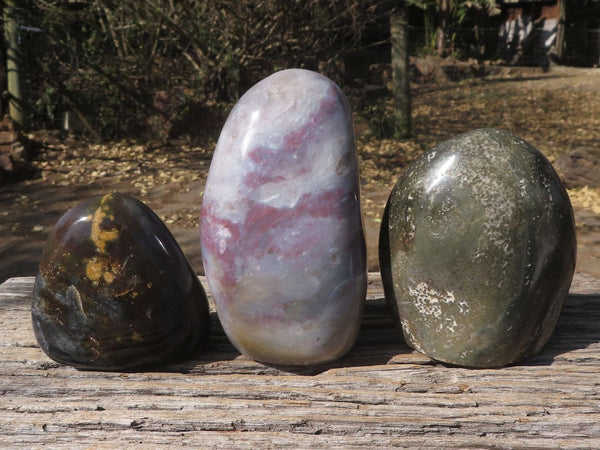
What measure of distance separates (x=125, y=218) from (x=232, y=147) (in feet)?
1.18

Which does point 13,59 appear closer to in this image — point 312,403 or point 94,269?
point 94,269

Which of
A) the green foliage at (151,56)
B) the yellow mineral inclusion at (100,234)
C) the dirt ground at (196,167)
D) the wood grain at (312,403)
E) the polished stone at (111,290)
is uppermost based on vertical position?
the green foliage at (151,56)

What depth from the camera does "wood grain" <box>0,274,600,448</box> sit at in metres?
1.49

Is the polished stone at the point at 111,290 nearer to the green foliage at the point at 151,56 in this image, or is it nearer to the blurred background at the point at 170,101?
the blurred background at the point at 170,101

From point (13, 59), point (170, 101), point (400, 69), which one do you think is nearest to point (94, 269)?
point (400, 69)

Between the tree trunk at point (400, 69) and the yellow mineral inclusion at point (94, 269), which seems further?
the tree trunk at point (400, 69)

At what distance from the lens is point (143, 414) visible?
1.55 metres

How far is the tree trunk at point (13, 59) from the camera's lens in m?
6.48

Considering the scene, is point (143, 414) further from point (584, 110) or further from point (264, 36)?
point (584, 110)

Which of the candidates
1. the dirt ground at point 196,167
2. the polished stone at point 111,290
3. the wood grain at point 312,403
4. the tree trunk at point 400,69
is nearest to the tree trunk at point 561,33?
the dirt ground at point 196,167

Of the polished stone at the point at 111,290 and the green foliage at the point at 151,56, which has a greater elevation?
the green foliage at the point at 151,56

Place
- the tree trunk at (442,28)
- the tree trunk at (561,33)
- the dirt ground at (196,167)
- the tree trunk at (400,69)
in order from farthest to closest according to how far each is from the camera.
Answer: the tree trunk at (561,33), the tree trunk at (442,28), the tree trunk at (400,69), the dirt ground at (196,167)

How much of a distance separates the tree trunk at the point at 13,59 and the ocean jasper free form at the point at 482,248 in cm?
591

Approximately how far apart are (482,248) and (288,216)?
1.68 feet
